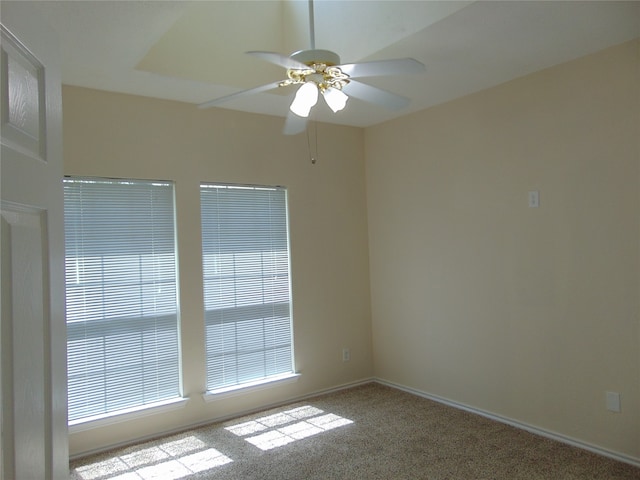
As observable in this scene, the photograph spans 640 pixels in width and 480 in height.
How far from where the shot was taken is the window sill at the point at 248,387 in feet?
12.1

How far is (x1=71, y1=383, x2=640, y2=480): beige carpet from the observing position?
2785mm

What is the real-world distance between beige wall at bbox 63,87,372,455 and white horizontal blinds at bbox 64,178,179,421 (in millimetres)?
105

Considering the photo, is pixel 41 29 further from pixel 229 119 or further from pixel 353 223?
pixel 353 223

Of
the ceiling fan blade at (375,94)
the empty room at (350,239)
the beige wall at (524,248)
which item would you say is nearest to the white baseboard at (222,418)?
the empty room at (350,239)

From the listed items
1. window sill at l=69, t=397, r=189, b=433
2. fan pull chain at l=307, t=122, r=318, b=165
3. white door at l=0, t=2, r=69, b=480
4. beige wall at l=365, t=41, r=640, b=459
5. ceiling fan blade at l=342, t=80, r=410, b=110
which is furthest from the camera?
fan pull chain at l=307, t=122, r=318, b=165

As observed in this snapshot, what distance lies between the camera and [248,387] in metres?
3.87

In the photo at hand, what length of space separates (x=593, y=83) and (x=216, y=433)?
351 cm

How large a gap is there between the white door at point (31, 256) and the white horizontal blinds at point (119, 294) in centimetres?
238

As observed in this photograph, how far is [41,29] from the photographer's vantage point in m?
0.98

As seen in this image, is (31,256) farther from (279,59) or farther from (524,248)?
(524,248)

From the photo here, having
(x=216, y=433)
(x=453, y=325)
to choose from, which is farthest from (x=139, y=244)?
(x=453, y=325)

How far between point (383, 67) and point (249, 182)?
2103 millimetres

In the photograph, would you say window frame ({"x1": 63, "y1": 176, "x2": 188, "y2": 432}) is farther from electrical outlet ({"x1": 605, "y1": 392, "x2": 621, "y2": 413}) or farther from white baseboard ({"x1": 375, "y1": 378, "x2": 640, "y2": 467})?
electrical outlet ({"x1": 605, "y1": 392, "x2": 621, "y2": 413})

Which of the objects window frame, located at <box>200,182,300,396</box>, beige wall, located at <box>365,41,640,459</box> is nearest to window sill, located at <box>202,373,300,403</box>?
window frame, located at <box>200,182,300,396</box>
